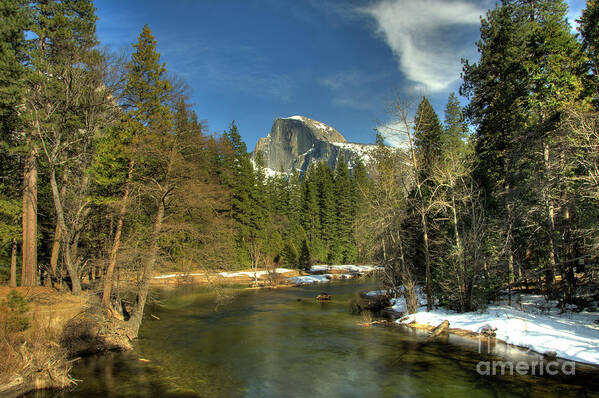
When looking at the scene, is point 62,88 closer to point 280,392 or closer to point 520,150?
point 280,392

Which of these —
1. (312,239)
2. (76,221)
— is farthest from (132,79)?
(312,239)

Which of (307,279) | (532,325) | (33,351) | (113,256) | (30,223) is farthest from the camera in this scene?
(307,279)

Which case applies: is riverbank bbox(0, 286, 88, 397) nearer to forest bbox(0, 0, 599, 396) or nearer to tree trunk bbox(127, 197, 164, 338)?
forest bbox(0, 0, 599, 396)

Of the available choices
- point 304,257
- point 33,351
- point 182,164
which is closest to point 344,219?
point 304,257

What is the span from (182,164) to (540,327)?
19.1 meters

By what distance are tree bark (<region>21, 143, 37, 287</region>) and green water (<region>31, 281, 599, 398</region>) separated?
576 cm

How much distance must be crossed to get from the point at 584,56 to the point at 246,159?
41344mm

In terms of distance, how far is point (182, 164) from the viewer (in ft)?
60.5

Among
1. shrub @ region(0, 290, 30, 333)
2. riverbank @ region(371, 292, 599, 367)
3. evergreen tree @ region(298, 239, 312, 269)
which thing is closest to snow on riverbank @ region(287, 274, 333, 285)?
evergreen tree @ region(298, 239, 312, 269)

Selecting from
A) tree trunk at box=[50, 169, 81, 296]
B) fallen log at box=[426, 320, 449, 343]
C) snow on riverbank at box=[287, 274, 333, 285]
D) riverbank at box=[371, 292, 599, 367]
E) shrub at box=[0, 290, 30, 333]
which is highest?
tree trunk at box=[50, 169, 81, 296]

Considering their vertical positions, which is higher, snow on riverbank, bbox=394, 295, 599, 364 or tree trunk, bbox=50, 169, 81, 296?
tree trunk, bbox=50, 169, 81, 296

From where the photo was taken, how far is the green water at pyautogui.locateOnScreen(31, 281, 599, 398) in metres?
10.1

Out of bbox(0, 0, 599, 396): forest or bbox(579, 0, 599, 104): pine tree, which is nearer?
bbox(0, 0, 599, 396): forest

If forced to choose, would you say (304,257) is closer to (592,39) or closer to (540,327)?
(540,327)
